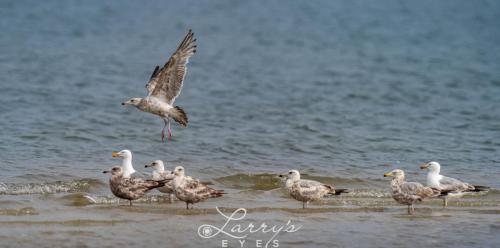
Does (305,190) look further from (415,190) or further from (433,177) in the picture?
(433,177)

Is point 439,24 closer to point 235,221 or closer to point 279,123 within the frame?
point 279,123

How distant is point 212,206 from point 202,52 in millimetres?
Answer: 21927

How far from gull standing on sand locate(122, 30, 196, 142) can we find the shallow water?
1050mm

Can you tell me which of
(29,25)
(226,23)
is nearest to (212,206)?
(29,25)

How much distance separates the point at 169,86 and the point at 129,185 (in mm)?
3526

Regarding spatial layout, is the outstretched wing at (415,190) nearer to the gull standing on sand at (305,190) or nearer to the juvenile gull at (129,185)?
the gull standing on sand at (305,190)

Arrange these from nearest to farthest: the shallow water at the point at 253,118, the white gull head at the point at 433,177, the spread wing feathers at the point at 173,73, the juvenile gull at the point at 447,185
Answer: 1. the shallow water at the point at 253,118
2. the juvenile gull at the point at 447,185
3. the white gull head at the point at 433,177
4. the spread wing feathers at the point at 173,73

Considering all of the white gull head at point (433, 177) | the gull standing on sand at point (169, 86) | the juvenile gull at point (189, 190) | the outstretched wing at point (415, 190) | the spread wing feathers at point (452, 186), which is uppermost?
the gull standing on sand at point (169, 86)

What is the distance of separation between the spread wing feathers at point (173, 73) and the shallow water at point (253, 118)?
1353mm

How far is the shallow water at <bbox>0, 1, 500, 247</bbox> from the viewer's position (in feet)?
40.5

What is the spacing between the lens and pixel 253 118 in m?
22.8

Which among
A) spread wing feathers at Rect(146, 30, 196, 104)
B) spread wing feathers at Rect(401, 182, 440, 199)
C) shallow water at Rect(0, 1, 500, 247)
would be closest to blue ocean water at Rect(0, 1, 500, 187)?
shallow water at Rect(0, 1, 500, 247)

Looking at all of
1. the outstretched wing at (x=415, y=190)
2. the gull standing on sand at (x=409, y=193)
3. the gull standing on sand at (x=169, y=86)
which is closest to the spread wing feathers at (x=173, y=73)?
the gull standing on sand at (x=169, y=86)

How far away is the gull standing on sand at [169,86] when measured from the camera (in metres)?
16.1
